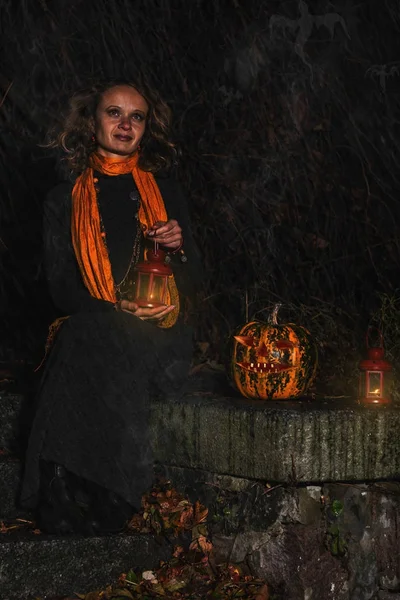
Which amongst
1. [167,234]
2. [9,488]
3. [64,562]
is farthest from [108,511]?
[167,234]

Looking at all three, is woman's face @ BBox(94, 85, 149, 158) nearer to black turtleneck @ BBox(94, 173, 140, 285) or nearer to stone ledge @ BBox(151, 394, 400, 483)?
black turtleneck @ BBox(94, 173, 140, 285)

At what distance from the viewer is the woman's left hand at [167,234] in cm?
515

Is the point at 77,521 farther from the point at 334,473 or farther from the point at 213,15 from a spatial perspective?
the point at 213,15

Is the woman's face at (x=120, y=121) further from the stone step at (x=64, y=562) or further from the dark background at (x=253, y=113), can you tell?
the dark background at (x=253, y=113)

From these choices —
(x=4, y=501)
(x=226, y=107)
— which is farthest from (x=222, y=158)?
(x=4, y=501)

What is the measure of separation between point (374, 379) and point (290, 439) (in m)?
0.71

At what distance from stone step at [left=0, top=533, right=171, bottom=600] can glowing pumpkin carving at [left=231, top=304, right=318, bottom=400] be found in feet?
2.85

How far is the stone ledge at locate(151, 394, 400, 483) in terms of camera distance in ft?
14.8

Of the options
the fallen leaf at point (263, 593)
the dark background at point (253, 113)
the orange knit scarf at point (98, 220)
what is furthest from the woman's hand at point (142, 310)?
the dark background at point (253, 113)

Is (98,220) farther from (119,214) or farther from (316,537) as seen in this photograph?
(316,537)

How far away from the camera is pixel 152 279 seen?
502cm

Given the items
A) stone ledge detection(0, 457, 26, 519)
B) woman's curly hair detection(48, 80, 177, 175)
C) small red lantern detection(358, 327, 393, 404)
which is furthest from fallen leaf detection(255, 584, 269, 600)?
woman's curly hair detection(48, 80, 177, 175)

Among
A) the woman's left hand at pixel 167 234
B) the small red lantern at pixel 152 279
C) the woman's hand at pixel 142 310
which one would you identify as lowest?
the woman's hand at pixel 142 310

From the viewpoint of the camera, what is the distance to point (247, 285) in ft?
25.1
